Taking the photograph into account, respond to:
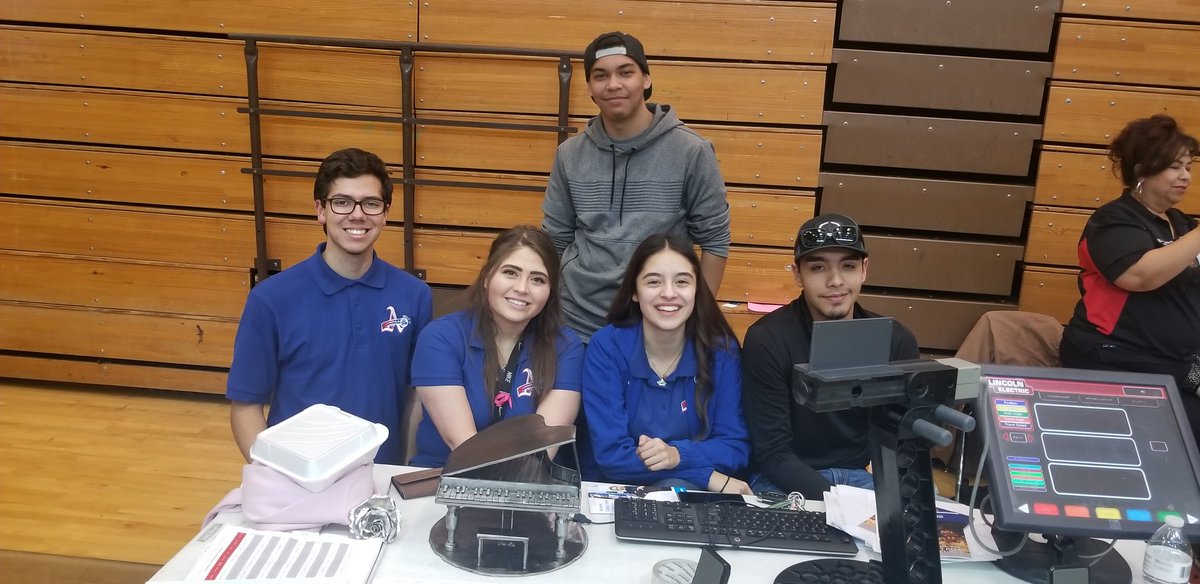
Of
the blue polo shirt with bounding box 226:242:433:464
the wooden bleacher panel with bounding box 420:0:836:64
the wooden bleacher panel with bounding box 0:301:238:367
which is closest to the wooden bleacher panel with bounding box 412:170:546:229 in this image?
the wooden bleacher panel with bounding box 420:0:836:64

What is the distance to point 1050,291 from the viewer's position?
378cm

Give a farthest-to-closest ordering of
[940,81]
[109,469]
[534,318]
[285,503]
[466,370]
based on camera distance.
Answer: [940,81]
[109,469]
[534,318]
[466,370]
[285,503]

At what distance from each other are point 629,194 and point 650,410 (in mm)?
698

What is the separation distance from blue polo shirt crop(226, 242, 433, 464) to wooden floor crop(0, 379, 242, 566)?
940 mm

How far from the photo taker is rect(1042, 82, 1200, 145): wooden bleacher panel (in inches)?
142

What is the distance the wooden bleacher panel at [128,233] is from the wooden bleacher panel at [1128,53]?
3755mm

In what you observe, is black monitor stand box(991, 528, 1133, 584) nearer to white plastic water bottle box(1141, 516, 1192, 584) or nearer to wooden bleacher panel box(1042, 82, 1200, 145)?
white plastic water bottle box(1141, 516, 1192, 584)

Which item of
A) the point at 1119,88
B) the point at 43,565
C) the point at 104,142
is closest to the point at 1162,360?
the point at 1119,88

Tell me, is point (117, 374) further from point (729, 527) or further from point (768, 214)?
point (729, 527)

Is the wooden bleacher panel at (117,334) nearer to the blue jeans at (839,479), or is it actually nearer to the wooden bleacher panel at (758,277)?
the wooden bleacher panel at (758,277)

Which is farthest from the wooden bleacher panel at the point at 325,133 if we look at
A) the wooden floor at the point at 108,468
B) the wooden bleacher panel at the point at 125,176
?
the wooden floor at the point at 108,468

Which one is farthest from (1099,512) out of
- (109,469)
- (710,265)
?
(109,469)

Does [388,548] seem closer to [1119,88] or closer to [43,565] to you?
[43,565]

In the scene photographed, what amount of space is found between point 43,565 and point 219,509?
4.60 ft
